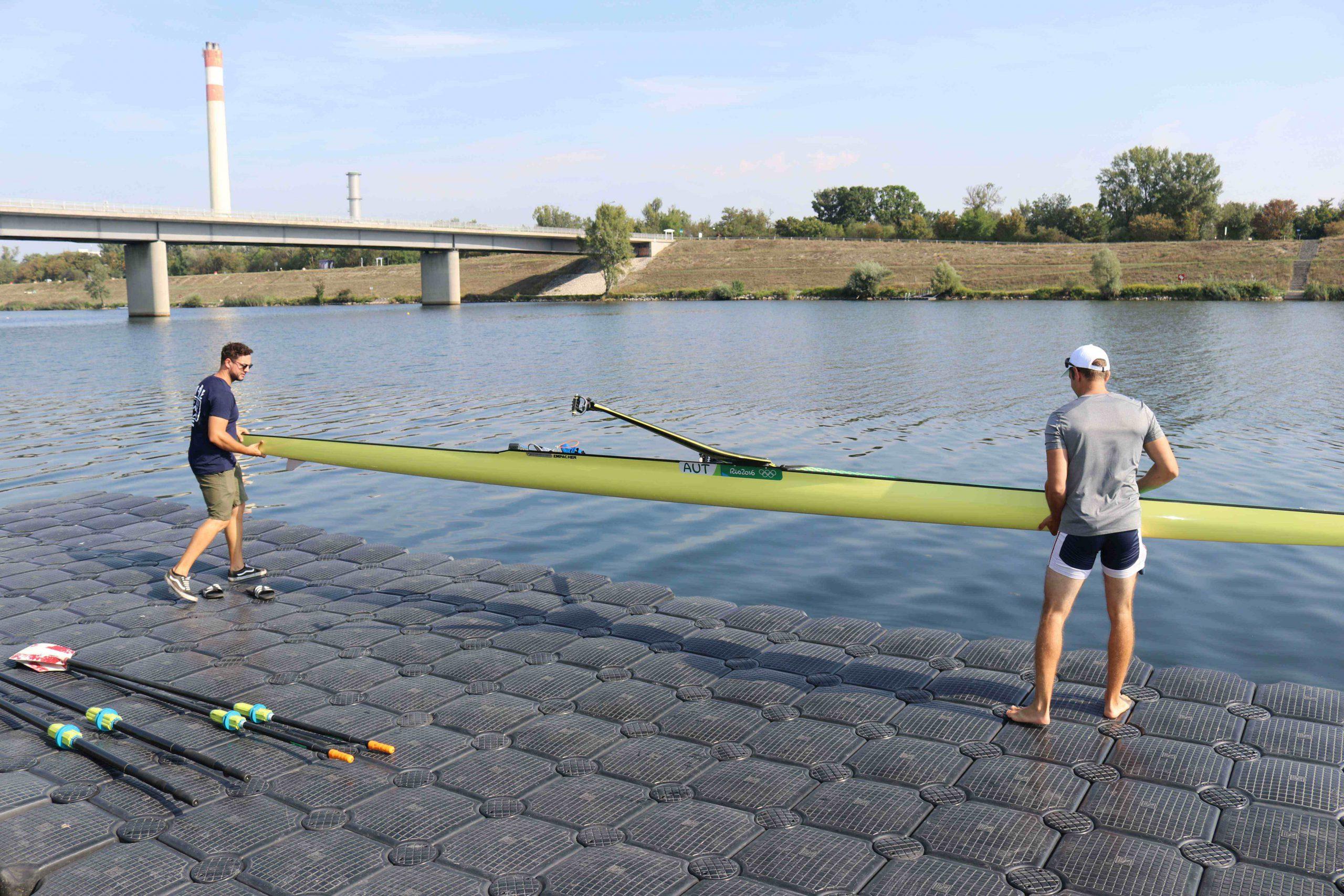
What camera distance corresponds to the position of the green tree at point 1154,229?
119000 mm

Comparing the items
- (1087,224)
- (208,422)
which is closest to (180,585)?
(208,422)

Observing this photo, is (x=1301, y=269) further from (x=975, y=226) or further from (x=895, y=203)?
(x=895, y=203)

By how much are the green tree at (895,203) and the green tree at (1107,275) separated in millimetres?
92602

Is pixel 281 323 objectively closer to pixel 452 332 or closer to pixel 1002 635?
pixel 452 332

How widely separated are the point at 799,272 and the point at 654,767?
4253 inches

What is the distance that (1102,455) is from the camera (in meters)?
5.34

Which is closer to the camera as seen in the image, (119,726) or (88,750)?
(88,750)

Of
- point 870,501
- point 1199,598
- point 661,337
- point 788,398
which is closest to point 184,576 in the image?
point 870,501

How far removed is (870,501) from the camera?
663cm

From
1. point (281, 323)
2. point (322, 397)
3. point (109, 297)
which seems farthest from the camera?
point (109, 297)

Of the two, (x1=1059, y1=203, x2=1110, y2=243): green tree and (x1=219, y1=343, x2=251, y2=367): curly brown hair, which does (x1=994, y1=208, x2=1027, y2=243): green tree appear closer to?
(x1=1059, y1=203, x2=1110, y2=243): green tree

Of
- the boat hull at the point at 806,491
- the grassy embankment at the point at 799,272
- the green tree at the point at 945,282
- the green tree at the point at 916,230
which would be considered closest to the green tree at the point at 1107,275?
the grassy embankment at the point at 799,272

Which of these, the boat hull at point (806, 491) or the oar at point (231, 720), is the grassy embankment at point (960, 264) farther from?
the oar at point (231, 720)

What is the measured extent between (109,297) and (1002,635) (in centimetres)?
14286
